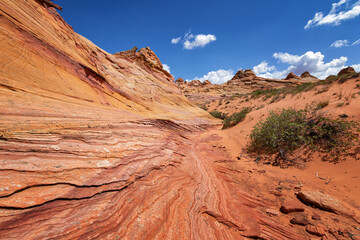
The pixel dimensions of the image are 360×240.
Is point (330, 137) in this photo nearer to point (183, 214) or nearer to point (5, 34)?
point (183, 214)

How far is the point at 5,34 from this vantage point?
436 cm

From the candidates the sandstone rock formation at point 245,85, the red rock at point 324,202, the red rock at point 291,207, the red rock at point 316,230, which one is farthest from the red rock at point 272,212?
the sandstone rock formation at point 245,85

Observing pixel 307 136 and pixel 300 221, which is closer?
pixel 300 221

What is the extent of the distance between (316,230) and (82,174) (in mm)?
3979

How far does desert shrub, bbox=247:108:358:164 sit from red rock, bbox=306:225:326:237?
2.90m

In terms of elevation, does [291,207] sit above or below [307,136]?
below

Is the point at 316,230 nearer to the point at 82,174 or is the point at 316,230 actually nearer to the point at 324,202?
the point at 324,202

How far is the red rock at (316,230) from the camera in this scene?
229 cm

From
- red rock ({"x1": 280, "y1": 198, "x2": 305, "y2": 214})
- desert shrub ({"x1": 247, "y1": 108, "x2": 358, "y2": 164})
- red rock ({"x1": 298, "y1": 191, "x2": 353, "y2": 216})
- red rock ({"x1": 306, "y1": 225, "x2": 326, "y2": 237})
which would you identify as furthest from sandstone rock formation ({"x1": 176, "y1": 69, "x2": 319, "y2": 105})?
red rock ({"x1": 306, "y1": 225, "x2": 326, "y2": 237})

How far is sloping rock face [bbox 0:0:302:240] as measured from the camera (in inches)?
72.4

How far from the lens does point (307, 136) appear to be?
17.4 feet

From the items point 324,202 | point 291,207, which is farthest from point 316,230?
point 324,202

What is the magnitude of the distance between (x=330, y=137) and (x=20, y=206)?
7735 millimetres

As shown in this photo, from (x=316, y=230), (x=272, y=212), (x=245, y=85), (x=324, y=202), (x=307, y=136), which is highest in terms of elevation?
(x=245, y=85)
